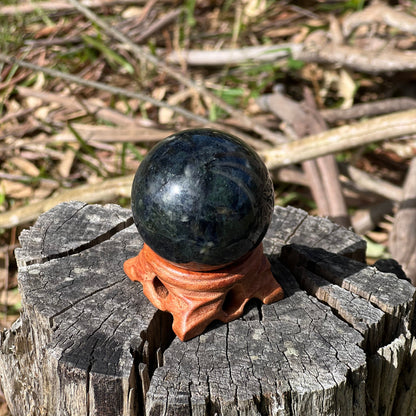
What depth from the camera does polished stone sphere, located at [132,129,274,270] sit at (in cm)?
145

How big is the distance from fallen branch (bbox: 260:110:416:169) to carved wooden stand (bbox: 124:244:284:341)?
4.45 ft

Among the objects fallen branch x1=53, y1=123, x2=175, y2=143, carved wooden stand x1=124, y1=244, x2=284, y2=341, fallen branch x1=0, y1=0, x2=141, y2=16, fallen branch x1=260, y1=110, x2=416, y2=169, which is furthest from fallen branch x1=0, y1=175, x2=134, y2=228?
fallen branch x1=0, y1=0, x2=141, y2=16

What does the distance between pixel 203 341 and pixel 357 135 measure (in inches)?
67.1

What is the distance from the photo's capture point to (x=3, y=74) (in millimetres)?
4238

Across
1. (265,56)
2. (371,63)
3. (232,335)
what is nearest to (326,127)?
(371,63)

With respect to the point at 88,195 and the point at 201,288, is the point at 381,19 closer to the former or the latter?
the point at 88,195

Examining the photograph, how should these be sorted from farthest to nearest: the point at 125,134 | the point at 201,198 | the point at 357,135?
1. the point at 125,134
2. the point at 357,135
3. the point at 201,198

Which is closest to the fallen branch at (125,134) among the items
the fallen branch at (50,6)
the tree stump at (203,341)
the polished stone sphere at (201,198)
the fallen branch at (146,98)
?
the fallen branch at (146,98)

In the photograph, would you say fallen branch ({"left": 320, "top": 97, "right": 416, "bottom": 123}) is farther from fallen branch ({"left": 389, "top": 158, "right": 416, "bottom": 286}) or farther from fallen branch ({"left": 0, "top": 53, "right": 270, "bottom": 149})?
fallen branch ({"left": 389, "top": 158, "right": 416, "bottom": 286})

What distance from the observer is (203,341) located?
1.56 m

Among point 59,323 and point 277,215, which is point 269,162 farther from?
point 59,323

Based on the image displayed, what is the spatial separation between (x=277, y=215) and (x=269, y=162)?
35.6 inches

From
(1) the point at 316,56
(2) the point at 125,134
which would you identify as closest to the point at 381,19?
(1) the point at 316,56

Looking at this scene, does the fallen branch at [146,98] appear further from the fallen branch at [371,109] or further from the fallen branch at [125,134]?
the fallen branch at [371,109]
